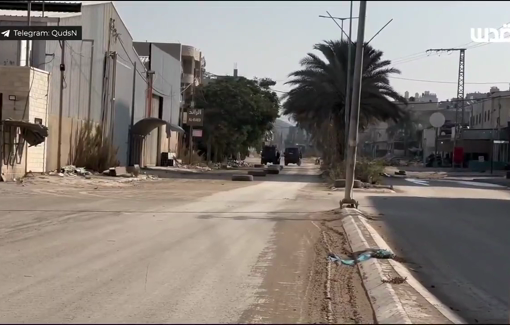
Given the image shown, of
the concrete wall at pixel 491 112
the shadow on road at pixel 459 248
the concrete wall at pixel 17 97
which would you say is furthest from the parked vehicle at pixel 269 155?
the shadow on road at pixel 459 248

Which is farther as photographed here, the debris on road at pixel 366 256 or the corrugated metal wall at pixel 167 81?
the corrugated metal wall at pixel 167 81

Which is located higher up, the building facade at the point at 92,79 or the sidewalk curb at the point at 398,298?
the building facade at the point at 92,79

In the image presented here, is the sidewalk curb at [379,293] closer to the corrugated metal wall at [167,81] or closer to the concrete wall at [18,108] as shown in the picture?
the concrete wall at [18,108]

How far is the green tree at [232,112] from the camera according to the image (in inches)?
2680

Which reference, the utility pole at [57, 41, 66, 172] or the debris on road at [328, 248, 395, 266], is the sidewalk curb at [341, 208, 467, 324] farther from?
the utility pole at [57, 41, 66, 172]

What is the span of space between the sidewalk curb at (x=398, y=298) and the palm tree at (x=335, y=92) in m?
33.1

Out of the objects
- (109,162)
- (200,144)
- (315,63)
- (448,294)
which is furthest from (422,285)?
(200,144)

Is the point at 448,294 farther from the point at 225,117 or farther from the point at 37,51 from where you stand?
the point at 225,117

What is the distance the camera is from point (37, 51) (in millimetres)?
32344

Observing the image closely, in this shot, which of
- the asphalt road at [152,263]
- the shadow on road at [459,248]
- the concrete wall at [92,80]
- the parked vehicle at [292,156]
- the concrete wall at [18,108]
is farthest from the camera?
the parked vehicle at [292,156]

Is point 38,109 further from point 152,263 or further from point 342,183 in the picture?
point 152,263

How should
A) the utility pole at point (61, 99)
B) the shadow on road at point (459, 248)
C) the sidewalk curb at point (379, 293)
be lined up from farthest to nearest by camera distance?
the utility pole at point (61, 99) → the shadow on road at point (459, 248) → the sidewalk curb at point (379, 293)

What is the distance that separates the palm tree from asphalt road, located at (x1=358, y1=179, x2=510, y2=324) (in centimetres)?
1887

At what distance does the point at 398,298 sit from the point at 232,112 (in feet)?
198
